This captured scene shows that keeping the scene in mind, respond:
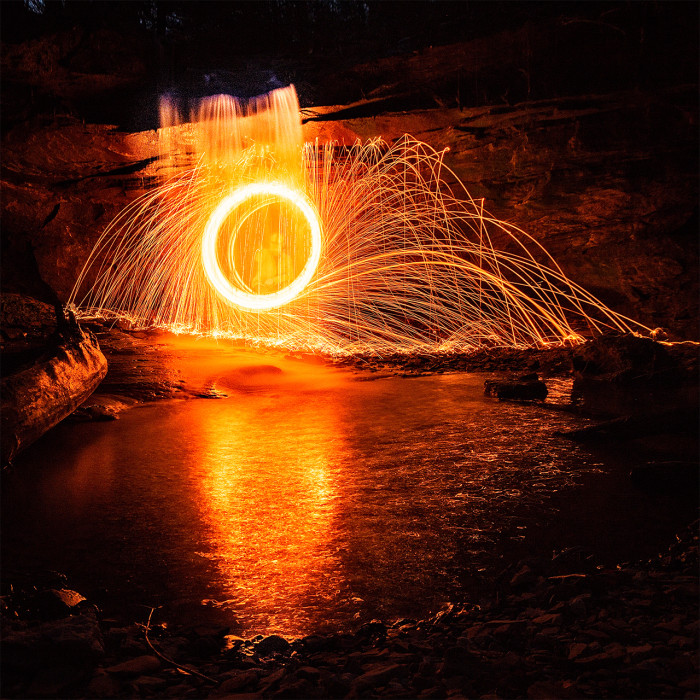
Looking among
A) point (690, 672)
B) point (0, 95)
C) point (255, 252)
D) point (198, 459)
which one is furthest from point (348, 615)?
point (0, 95)

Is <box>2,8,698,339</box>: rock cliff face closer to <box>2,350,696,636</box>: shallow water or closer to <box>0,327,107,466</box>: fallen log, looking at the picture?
<box>2,350,696,636</box>: shallow water

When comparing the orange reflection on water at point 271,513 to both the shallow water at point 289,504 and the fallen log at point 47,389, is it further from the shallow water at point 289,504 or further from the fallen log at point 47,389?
the fallen log at point 47,389

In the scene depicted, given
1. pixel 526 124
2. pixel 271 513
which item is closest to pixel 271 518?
pixel 271 513

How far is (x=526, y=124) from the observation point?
13531mm

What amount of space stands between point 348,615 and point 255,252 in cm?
1404

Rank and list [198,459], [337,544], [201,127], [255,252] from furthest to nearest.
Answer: [255,252] → [201,127] → [198,459] → [337,544]

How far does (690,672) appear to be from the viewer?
2.36 metres

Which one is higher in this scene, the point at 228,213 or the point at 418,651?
the point at 228,213

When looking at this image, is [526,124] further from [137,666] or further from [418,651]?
[137,666]

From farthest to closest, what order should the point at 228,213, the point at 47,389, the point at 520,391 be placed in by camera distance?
the point at 228,213 < the point at 520,391 < the point at 47,389

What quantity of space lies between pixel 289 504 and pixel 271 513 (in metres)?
0.18

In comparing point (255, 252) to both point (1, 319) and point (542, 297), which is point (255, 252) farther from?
point (542, 297)

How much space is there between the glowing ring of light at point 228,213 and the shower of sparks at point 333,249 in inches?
1.2

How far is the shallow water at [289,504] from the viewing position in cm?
348
